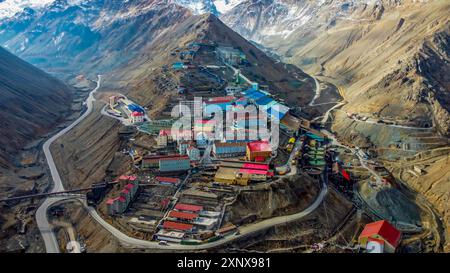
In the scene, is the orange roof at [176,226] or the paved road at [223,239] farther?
the orange roof at [176,226]

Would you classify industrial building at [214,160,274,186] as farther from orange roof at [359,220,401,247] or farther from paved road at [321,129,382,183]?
paved road at [321,129,382,183]

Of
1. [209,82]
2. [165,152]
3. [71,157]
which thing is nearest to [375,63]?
[209,82]

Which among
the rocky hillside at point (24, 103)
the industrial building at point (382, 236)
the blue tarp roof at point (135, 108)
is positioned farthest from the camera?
the rocky hillside at point (24, 103)

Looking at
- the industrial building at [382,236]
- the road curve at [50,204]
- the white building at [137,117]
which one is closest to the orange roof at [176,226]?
the road curve at [50,204]

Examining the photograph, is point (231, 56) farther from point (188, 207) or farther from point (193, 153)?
point (188, 207)

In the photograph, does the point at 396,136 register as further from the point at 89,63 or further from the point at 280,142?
the point at 89,63

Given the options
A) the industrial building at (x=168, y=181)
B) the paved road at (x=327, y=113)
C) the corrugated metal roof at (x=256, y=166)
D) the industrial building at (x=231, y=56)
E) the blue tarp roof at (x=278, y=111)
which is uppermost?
the industrial building at (x=231, y=56)

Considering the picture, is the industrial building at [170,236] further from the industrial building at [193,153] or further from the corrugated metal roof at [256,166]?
the industrial building at [193,153]
